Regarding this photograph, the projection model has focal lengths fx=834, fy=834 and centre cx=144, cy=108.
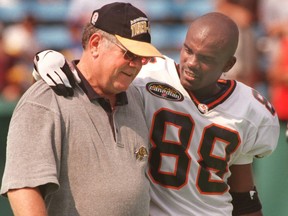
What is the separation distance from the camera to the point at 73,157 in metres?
3.85

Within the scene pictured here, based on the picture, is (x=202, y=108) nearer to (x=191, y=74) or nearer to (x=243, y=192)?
(x=191, y=74)

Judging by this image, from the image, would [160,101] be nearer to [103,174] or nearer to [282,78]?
[103,174]

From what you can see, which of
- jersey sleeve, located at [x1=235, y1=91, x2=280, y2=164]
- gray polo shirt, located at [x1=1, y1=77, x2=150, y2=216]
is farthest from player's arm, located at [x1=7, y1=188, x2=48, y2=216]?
jersey sleeve, located at [x1=235, y1=91, x2=280, y2=164]

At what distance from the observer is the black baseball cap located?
394 cm

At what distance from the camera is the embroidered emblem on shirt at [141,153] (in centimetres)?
408

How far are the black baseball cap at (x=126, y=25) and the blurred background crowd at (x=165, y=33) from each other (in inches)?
137

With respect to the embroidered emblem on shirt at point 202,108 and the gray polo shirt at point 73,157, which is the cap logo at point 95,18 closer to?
the gray polo shirt at point 73,157

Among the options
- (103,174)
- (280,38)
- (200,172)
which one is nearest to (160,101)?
(200,172)

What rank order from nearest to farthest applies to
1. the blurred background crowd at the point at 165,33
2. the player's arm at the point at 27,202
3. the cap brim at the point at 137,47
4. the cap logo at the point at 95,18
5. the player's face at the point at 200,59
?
the player's arm at the point at 27,202
the cap brim at the point at 137,47
the cap logo at the point at 95,18
the player's face at the point at 200,59
the blurred background crowd at the point at 165,33

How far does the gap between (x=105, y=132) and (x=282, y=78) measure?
4.94m

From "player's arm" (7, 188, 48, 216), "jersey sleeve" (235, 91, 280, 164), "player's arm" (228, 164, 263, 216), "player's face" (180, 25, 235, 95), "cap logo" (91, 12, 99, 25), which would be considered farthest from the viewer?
"player's arm" (228, 164, 263, 216)

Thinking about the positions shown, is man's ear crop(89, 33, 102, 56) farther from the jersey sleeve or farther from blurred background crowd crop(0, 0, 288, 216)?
blurred background crowd crop(0, 0, 288, 216)

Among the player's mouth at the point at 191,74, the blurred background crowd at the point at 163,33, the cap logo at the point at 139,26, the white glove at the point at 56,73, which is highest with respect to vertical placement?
the cap logo at the point at 139,26

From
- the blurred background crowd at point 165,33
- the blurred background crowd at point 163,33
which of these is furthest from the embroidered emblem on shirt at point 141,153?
the blurred background crowd at point 163,33
